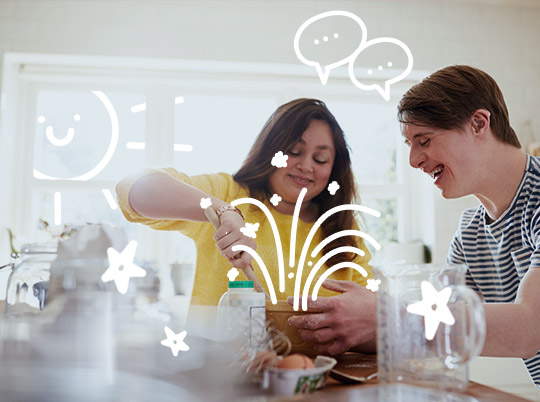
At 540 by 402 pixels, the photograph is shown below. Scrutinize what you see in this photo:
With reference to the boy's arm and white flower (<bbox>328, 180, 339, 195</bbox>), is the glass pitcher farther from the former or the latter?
white flower (<bbox>328, 180, 339, 195</bbox>)

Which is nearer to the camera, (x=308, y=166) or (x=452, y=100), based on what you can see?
(x=452, y=100)

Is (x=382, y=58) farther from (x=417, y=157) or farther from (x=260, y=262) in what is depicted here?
(x=260, y=262)

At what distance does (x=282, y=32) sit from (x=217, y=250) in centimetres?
155

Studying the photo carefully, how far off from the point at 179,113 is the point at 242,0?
659 millimetres

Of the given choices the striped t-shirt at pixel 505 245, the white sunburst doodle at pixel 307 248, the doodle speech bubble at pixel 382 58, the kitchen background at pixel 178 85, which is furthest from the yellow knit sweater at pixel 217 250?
the doodle speech bubble at pixel 382 58

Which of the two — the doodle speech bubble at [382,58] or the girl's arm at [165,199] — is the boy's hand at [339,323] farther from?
the doodle speech bubble at [382,58]

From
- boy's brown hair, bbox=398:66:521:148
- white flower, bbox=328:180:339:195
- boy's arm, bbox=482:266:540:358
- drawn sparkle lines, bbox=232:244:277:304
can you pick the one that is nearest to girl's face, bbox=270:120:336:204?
white flower, bbox=328:180:339:195

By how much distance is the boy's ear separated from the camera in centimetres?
113

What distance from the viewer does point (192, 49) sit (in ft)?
8.11

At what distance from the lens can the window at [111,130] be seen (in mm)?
2557

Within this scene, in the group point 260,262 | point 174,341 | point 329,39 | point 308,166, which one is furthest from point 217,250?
point 329,39

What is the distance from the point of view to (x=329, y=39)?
2570 mm

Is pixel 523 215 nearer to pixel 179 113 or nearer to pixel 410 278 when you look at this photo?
pixel 410 278

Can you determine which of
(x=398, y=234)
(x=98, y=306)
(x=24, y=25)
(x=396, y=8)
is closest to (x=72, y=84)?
(x=24, y=25)
